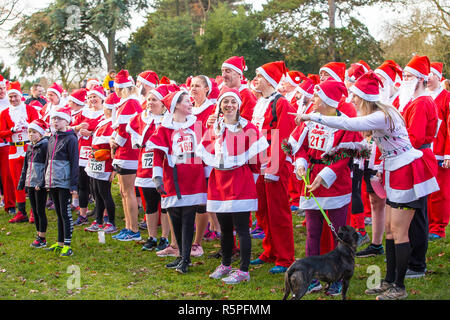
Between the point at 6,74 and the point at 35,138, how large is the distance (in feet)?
109

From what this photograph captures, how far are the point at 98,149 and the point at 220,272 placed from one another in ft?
11.3

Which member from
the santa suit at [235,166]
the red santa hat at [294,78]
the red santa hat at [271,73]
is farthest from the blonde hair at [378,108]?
the red santa hat at [294,78]

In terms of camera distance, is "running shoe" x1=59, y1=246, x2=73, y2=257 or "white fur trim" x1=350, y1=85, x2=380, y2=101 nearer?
"white fur trim" x1=350, y1=85, x2=380, y2=101

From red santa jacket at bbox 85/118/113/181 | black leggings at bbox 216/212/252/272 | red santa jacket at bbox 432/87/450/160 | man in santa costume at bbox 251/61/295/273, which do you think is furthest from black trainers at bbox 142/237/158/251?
red santa jacket at bbox 432/87/450/160

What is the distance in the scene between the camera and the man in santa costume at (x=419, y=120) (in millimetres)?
5400

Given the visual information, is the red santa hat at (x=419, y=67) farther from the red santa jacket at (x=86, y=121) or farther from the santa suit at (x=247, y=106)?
the red santa jacket at (x=86, y=121)

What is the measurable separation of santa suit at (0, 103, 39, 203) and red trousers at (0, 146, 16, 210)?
19cm

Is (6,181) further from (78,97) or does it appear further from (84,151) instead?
(78,97)

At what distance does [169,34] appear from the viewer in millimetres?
33562

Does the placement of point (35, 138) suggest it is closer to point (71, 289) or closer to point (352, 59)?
point (71, 289)

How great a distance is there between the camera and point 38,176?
23.0 ft

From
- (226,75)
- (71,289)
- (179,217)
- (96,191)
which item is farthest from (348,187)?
(96,191)

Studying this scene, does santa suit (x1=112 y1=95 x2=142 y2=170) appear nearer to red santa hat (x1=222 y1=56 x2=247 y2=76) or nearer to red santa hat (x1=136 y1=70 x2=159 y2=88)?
red santa hat (x1=136 y1=70 x2=159 y2=88)

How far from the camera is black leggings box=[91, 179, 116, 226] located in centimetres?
795
